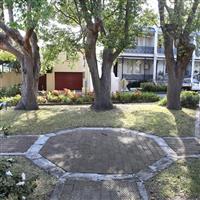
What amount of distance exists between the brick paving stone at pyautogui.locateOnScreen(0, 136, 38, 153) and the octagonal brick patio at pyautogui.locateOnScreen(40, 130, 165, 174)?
48 centimetres

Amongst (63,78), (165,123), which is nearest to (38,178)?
(165,123)

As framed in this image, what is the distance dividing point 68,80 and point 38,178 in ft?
92.2


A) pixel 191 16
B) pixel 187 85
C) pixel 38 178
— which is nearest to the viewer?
pixel 38 178

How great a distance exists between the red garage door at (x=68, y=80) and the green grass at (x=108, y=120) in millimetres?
19152

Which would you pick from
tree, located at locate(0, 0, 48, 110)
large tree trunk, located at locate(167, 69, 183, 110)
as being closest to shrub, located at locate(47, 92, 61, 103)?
tree, located at locate(0, 0, 48, 110)

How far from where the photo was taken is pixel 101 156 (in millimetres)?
7645

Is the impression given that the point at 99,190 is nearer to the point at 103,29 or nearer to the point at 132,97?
the point at 103,29

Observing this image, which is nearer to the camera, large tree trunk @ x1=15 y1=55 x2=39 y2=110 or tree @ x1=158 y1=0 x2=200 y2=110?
tree @ x1=158 y1=0 x2=200 y2=110

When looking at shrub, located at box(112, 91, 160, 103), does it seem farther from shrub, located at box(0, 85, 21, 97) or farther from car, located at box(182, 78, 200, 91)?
car, located at box(182, 78, 200, 91)

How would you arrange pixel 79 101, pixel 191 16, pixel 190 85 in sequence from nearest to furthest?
pixel 191 16
pixel 79 101
pixel 190 85

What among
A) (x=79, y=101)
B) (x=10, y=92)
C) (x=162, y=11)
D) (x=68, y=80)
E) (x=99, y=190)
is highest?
(x=162, y=11)

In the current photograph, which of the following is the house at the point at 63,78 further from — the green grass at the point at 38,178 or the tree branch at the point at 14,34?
the green grass at the point at 38,178

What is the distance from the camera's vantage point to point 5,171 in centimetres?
375

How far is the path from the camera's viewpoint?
577 centimetres
